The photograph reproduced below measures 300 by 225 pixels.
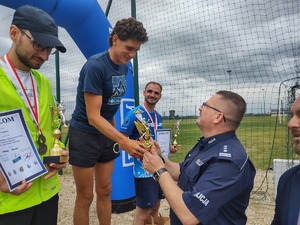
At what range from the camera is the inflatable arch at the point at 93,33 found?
3270mm

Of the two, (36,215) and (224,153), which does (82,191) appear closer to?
(36,215)

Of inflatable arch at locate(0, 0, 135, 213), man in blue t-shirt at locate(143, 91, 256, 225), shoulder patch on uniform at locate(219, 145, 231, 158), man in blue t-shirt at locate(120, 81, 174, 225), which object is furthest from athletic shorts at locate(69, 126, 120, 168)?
inflatable arch at locate(0, 0, 135, 213)

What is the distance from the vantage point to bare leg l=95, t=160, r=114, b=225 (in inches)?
108

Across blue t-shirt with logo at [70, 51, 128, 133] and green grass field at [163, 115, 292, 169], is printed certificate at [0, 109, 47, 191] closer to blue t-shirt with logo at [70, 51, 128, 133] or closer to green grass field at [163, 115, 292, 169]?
blue t-shirt with logo at [70, 51, 128, 133]

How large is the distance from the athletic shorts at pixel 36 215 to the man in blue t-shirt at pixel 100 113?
0.65 m

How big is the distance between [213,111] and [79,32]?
258 centimetres

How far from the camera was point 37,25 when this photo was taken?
1.62m

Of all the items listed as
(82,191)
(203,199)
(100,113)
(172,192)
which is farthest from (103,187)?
(203,199)

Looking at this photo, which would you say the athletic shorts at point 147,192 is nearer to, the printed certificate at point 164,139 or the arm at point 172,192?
the printed certificate at point 164,139

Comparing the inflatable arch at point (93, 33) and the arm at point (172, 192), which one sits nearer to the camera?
the arm at point (172, 192)

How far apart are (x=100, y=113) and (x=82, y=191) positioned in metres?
0.73

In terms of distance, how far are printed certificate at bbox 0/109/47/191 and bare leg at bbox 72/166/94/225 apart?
3.08 feet

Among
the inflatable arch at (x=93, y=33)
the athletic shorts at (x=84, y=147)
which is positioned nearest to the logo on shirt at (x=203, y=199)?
the athletic shorts at (x=84, y=147)

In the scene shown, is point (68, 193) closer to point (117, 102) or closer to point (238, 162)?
point (117, 102)
